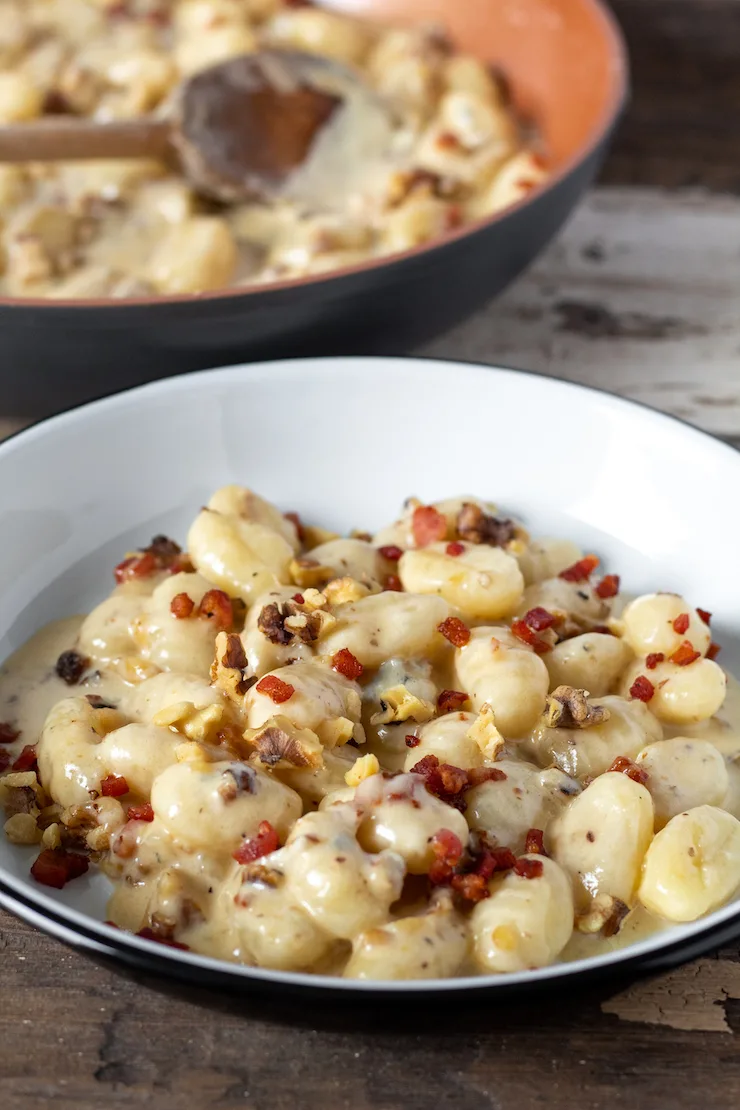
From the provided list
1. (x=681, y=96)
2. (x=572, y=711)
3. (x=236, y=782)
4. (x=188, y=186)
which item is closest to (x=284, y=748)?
(x=236, y=782)

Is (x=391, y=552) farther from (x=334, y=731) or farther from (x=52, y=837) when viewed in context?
(x=52, y=837)

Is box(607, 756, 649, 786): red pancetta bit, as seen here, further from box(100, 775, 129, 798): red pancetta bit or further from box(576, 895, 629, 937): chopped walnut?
box(100, 775, 129, 798): red pancetta bit

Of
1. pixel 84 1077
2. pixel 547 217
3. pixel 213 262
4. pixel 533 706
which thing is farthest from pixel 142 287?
pixel 84 1077

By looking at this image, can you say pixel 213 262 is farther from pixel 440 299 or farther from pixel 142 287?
pixel 440 299

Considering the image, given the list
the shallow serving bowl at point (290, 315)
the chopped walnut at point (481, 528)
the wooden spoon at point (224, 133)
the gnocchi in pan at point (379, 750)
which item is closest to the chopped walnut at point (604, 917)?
the gnocchi in pan at point (379, 750)

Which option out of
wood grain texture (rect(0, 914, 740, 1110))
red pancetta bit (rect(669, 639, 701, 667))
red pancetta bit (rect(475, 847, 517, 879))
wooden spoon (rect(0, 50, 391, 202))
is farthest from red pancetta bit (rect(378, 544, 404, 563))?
wooden spoon (rect(0, 50, 391, 202))

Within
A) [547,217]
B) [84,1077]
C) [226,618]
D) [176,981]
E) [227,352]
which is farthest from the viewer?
[547,217]

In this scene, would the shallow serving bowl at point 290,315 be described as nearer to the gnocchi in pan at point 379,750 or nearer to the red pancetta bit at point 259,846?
the gnocchi in pan at point 379,750
